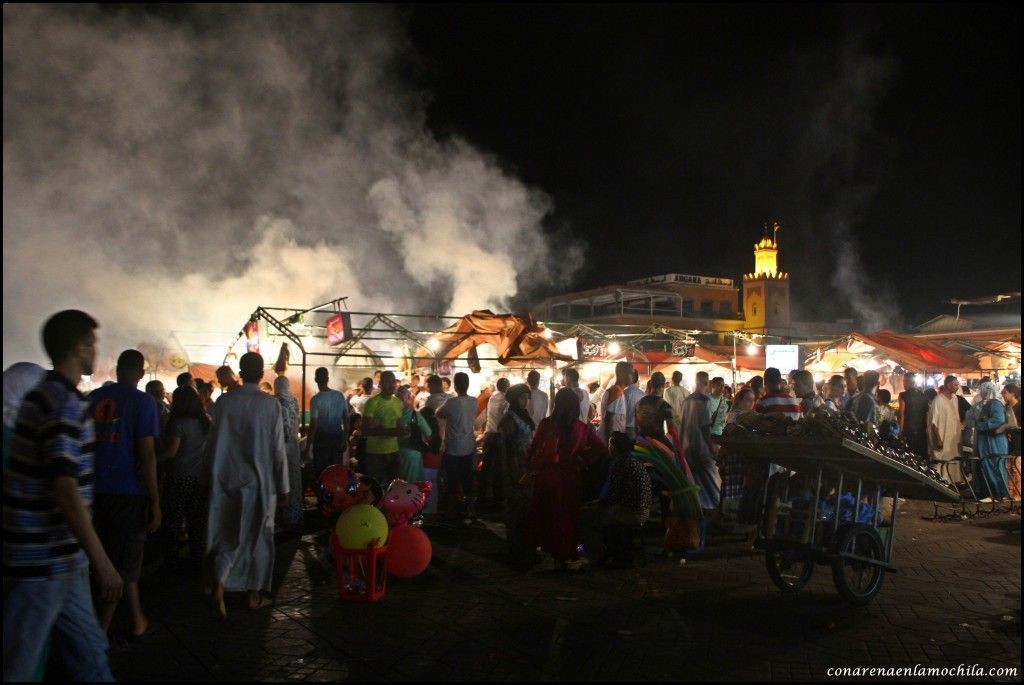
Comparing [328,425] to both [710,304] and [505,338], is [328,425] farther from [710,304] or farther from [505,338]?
[710,304]

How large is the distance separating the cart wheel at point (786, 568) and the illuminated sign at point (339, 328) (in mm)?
8585

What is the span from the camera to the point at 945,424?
1280cm

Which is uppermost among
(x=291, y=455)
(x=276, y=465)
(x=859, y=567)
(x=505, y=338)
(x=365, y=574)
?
(x=505, y=338)

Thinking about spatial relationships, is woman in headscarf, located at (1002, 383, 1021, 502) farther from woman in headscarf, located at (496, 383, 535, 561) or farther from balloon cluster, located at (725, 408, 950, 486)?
woman in headscarf, located at (496, 383, 535, 561)

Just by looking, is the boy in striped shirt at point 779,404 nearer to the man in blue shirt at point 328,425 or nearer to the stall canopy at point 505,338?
the man in blue shirt at point 328,425

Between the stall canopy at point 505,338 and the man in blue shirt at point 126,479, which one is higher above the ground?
the stall canopy at point 505,338

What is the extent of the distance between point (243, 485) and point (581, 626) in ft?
8.67

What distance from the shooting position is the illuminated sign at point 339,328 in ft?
44.2

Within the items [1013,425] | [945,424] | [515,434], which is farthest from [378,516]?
[1013,425]

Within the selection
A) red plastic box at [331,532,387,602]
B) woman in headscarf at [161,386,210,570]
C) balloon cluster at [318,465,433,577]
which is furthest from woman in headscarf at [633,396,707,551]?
woman in headscarf at [161,386,210,570]

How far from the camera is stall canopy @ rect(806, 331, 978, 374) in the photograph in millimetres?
16203

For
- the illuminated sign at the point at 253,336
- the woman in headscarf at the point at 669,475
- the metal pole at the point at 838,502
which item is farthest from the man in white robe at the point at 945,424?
the illuminated sign at the point at 253,336

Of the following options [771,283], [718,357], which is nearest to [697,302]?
[771,283]

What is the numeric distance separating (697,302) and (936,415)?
5215 centimetres
